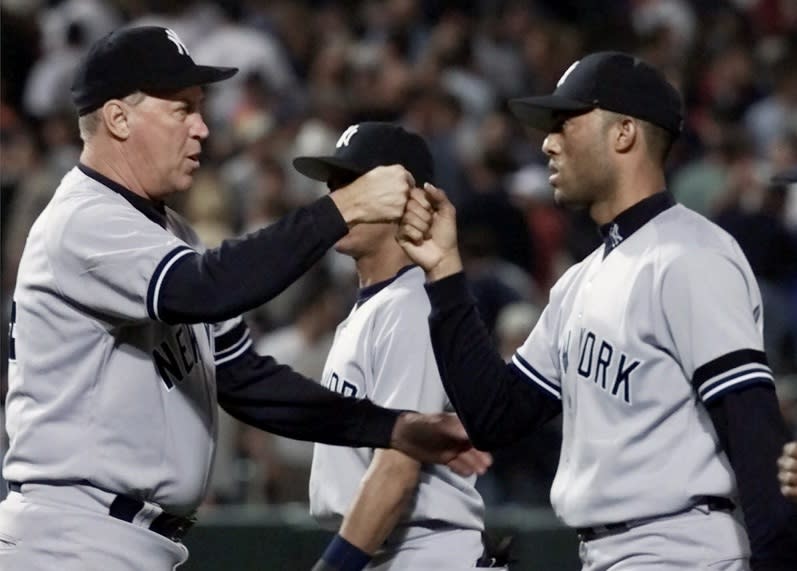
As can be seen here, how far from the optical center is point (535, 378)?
4816 mm

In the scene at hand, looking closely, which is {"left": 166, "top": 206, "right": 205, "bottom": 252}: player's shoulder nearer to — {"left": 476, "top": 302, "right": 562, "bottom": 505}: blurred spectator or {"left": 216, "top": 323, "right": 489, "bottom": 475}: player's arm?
{"left": 216, "top": 323, "right": 489, "bottom": 475}: player's arm

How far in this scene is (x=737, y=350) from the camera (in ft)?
13.9

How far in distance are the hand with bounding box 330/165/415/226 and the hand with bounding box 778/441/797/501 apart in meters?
1.06

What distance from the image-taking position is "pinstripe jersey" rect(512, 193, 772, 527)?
4266mm

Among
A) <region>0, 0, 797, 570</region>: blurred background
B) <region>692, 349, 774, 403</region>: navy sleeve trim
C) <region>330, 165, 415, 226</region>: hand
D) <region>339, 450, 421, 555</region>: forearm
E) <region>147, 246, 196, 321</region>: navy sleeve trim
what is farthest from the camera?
<region>0, 0, 797, 570</region>: blurred background

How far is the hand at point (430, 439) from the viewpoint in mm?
4887

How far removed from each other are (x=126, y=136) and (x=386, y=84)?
7132mm

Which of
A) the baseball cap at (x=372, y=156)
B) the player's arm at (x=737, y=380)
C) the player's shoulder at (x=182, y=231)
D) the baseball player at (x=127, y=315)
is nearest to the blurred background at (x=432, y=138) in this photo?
the baseball cap at (x=372, y=156)

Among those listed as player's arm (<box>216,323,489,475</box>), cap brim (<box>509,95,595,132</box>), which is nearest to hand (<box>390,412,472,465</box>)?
player's arm (<box>216,323,489,475</box>)

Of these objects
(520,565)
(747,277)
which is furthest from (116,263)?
(520,565)

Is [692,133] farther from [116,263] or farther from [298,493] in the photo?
[116,263]

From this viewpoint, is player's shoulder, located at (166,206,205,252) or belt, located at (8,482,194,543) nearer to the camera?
belt, located at (8,482,194,543)

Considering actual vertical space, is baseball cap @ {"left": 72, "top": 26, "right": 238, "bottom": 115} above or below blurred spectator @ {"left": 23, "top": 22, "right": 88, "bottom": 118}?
below

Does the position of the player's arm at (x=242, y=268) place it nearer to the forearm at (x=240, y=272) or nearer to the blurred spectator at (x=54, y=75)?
the forearm at (x=240, y=272)
